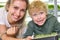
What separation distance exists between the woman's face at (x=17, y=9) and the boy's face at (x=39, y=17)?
0.07m

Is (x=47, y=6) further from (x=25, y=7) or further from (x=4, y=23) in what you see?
(x=4, y=23)

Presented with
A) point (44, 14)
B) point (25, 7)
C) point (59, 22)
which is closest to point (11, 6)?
point (25, 7)

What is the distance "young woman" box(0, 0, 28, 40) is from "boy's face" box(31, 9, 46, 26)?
6 cm

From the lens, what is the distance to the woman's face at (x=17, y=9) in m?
0.79

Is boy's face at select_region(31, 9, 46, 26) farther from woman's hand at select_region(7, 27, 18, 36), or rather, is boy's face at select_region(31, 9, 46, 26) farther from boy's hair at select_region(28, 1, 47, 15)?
woman's hand at select_region(7, 27, 18, 36)

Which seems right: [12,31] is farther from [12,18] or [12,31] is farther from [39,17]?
[39,17]

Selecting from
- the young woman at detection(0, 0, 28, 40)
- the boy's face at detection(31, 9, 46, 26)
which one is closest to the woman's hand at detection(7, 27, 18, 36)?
the young woman at detection(0, 0, 28, 40)

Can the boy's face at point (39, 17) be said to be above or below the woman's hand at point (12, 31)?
above

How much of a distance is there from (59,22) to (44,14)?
12 centimetres

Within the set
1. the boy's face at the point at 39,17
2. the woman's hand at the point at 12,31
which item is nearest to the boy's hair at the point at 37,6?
the boy's face at the point at 39,17

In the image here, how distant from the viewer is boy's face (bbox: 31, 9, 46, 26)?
0.78m

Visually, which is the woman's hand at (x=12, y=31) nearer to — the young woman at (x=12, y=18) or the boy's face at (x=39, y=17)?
the young woman at (x=12, y=18)

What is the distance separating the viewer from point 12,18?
2.68ft

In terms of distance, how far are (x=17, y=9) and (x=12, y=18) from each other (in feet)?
0.22
